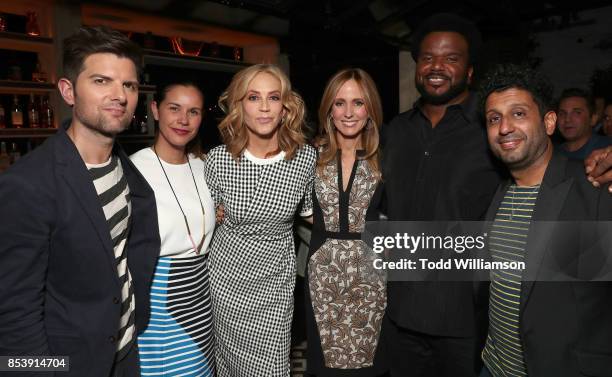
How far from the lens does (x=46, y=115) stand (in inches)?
143

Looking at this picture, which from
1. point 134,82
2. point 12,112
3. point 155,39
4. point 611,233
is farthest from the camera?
point 155,39

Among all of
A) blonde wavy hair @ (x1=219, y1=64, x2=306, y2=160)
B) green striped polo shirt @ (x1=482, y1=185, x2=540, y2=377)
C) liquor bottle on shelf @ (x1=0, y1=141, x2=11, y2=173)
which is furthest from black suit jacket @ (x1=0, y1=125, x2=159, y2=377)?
liquor bottle on shelf @ (x1=0, y1=141, x2=11, y2=173)

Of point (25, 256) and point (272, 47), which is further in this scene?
point (272, 47)

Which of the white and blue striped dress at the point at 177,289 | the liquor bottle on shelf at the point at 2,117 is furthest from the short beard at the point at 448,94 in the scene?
the liquor bottle on shelf at the point at 2,117

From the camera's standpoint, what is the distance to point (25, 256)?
4.08 feet

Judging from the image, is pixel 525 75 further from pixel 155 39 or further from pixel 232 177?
pixel 155 39

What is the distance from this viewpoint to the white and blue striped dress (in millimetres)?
1893

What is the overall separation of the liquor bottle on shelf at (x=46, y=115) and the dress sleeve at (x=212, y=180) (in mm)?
2210

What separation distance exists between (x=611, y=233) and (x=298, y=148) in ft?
4.57

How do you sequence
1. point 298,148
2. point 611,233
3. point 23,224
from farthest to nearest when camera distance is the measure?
1. point 298,148
2. point 611,233
3. point 23,224

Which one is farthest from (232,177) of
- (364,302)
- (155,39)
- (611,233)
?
(155,39)

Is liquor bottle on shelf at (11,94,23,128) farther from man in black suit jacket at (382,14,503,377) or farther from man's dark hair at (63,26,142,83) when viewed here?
man in black suit jacket at (382,14,503,377)

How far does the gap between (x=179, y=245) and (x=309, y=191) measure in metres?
0.71

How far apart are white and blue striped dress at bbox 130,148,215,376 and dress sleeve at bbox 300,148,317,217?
0.50 metres
